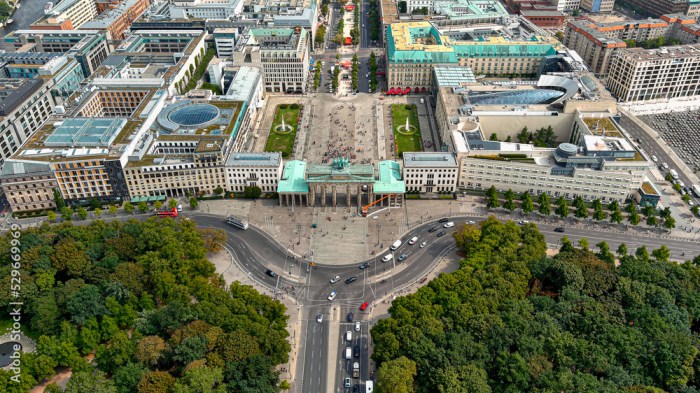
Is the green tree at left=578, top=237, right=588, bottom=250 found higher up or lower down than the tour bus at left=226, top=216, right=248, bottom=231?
higher up

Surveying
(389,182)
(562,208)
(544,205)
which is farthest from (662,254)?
(389,182)

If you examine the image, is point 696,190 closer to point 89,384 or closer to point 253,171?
point 253,171

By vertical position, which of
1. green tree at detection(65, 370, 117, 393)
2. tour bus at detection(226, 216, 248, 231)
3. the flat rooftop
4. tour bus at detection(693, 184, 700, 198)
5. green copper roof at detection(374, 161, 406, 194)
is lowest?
tour bus at detection(226, 216, 248, 231)

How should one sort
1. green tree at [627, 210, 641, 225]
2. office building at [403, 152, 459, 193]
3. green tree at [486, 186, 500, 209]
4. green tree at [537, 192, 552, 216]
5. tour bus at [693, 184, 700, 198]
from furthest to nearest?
tour bus at [693, 184, 700, 198]
office building at [403, 152, 459, 193]
green tree at [486, 186, 500, 209]
green tree at [537, 192, 552, 216]
green tree at [627, 210, 641, 225]

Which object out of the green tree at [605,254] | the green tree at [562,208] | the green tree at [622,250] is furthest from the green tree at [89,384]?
the green tree at [622,250]

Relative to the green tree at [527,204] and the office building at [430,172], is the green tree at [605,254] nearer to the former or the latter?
the green tree at [527,204]

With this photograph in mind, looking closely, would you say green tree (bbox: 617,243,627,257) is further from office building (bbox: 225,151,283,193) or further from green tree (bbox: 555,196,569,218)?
office building (bbox: 225,151,283,193)

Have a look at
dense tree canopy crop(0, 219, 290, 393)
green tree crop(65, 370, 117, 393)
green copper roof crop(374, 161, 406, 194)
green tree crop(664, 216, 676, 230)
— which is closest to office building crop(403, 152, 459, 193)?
green copper roof crop(374, 161, 406, 194)

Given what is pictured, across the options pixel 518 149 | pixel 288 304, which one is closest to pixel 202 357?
pixel 288 304
